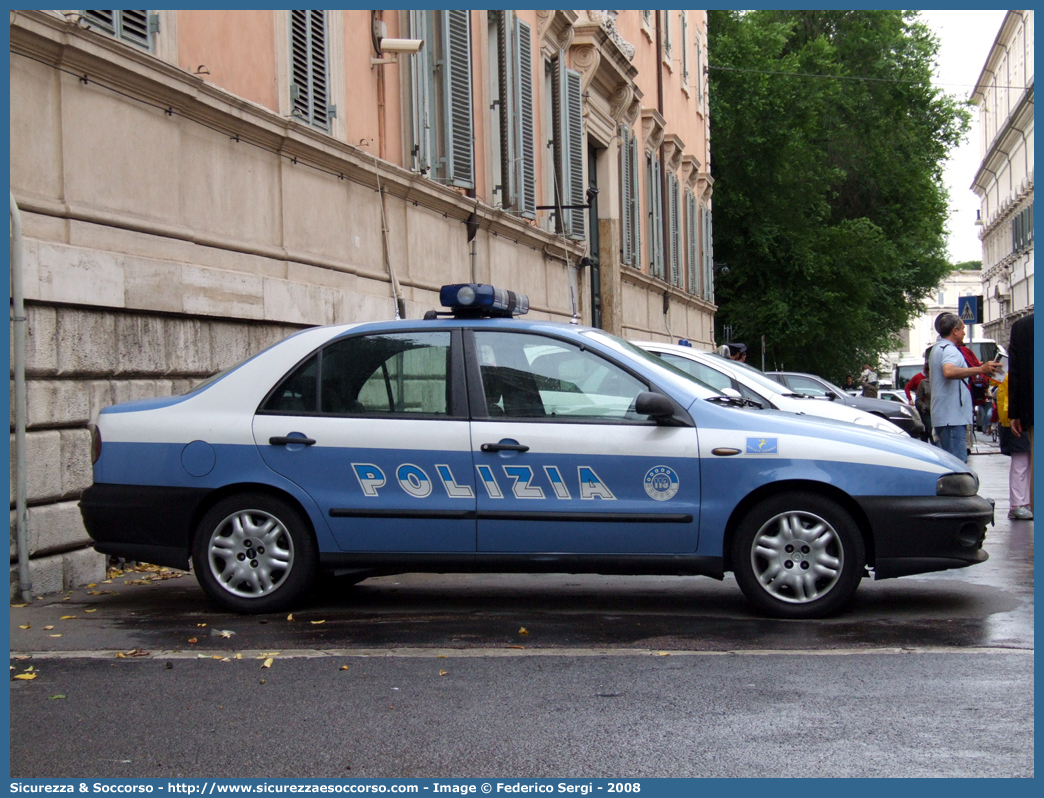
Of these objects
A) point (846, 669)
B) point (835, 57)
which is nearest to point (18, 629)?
point (846, 669)

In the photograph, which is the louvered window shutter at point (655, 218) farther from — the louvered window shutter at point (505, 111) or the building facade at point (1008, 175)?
the building facade at point (1008, 175)

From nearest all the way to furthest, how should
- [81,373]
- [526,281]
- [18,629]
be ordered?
[18,629], [81,373], [526,281]

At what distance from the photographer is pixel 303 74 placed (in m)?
12.3

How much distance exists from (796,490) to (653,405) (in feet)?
2.72

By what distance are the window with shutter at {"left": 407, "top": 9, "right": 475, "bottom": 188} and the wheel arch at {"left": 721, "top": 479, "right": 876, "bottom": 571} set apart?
8.83 m

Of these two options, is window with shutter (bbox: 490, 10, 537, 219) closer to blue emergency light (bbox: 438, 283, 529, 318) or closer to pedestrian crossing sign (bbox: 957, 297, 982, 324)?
pedestrian crossing sign (bbox: 957, 297, 982, 324)

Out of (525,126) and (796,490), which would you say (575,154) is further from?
(796,490)

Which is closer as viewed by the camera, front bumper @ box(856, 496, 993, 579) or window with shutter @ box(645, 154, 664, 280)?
front bumper @ box(856, 496, 993, 579)

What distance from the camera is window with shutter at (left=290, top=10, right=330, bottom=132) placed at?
1210 centimetres

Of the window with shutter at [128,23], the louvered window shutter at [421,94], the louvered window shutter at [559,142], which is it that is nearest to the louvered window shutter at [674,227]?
the louvered window shutter at [559,142]

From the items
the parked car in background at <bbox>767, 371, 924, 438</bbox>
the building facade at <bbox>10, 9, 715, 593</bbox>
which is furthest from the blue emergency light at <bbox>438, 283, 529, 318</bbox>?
the parked car in background at <bbox>767, 371, 924, 438</bbox>

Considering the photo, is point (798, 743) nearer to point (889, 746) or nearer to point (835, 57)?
point (889, 746)

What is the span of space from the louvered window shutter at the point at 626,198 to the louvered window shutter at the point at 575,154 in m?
3.76

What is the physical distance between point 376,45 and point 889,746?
1101cm
